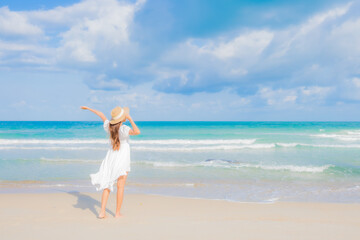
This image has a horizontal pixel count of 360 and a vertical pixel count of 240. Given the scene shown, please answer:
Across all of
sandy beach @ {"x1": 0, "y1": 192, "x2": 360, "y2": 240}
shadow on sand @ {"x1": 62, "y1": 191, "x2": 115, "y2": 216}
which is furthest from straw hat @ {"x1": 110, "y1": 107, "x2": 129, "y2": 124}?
shadow on sand @ {"x1": 62, "y1": 191, "x2": 115, "y2": 216}

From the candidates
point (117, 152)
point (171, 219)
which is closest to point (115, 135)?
point (117, 152)

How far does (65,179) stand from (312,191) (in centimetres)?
743

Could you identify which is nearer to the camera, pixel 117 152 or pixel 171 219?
pixel 117 152

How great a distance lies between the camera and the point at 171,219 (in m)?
5.16

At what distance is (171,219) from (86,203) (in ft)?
7.25

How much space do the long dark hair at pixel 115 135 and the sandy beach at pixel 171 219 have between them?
1285mm

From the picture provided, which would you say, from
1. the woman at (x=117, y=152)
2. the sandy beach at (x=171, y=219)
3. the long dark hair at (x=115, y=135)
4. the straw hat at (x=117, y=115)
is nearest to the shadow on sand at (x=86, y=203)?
the sandy beach at (x=171, y=219)

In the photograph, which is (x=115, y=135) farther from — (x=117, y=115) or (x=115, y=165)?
(x=115, y=165)

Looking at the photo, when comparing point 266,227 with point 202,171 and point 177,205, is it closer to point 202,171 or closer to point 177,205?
point 177,205

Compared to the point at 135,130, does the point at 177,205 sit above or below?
below

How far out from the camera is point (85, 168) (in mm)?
11664

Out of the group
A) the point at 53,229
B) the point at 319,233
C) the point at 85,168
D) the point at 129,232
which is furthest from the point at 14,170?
the point at 319,233

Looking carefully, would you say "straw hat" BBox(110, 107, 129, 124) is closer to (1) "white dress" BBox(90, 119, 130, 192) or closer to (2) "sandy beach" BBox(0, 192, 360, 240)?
(1) "white dress" BBox(90, 119, 130, 192)

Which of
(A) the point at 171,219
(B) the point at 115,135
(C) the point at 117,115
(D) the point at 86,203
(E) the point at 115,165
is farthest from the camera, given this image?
(D) the point at 86,203
